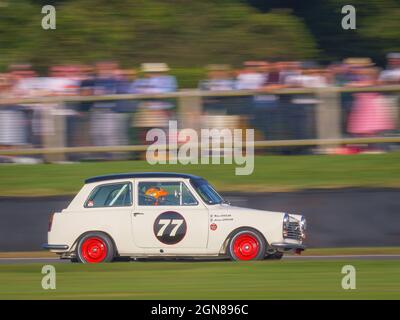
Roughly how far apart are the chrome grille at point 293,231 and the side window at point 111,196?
78.4 inches

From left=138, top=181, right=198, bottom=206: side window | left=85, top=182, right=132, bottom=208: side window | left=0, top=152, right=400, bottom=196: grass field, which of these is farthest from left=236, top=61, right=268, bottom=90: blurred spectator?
left=85, top=182, right=132, bottom=208: side window

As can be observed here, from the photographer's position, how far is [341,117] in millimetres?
16125

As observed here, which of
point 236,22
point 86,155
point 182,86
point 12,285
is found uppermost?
point 236,22

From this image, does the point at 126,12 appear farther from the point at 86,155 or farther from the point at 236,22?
the point at 86,155

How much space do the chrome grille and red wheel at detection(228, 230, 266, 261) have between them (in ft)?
1.18

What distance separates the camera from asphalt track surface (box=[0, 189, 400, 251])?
14.3 m

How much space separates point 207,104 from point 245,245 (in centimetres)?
425

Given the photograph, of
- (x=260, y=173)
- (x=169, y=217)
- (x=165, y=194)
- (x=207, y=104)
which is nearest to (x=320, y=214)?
(x=260, y=173)

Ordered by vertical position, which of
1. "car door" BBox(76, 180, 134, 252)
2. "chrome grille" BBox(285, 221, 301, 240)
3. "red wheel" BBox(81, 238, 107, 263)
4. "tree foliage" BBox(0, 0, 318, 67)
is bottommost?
"red wheel" BBox(81, 238, 107, 263)

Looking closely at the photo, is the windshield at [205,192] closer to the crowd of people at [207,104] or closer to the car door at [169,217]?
the car door at [169,217]

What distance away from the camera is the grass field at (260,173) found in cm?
1512

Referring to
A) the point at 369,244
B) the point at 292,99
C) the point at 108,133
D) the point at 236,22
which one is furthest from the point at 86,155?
the point at 236,22

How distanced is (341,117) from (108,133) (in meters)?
3.68

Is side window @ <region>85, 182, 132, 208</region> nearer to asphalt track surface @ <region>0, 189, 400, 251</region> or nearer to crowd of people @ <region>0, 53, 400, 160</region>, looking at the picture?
asphalt track surface @ <region>0, 189, 400, 251</region>
